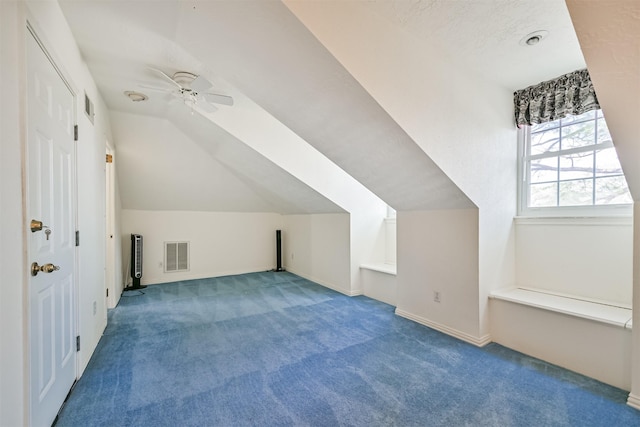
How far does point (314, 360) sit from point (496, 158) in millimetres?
2488

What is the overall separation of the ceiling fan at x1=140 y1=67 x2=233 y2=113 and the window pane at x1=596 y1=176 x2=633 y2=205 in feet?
10.6

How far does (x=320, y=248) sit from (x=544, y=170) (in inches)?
128

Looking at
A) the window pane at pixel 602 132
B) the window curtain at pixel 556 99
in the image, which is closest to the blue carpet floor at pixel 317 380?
the window pane at pixel 602 132

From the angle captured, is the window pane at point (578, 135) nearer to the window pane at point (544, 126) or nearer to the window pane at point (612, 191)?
the window pane at point (544, 126)

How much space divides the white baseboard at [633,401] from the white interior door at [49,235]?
330 cm

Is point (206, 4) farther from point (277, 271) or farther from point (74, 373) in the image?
point (277, 271)

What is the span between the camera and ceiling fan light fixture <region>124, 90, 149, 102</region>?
288 cm

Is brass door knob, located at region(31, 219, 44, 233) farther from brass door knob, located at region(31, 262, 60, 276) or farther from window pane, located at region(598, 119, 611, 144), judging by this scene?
window pane, located at region(598, 119, 611, 144)

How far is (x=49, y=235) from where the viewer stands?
5.16 ft

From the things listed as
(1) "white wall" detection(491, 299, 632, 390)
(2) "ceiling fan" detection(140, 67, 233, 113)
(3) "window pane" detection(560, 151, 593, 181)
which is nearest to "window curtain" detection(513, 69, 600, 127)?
(3) "window pane" detection(560, 151, 593, 181)

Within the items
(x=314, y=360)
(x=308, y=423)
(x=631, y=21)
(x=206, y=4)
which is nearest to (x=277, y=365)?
(x=314, y=360)

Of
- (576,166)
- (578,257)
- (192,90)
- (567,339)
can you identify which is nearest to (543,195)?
(576,166)

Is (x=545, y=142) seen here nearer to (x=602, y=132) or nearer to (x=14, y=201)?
(x=602, y=132)

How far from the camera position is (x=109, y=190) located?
366 centimetres
